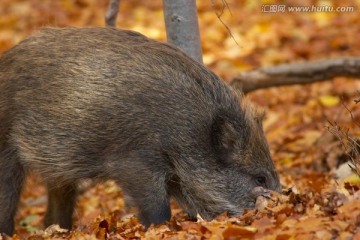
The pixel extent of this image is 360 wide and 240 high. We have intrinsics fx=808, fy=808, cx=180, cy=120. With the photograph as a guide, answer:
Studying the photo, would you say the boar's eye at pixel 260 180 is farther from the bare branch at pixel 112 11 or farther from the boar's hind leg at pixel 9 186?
the bare branch at pixel 112 11

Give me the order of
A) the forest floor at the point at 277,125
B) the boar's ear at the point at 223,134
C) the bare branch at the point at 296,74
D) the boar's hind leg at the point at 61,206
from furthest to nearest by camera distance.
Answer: the bare branch at the point at 296,74 → the boar's hind leg at the point at 61,206 → the boar's ear at the point at 223,134 → the forest floor at the point at 277,125

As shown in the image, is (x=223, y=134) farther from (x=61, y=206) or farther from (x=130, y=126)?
(x=61, y=206)

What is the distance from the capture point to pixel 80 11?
14.8 meters

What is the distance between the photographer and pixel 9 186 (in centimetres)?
→ 658

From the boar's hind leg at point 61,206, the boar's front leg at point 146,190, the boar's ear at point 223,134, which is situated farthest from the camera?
the boar's hind leg at point 61,206

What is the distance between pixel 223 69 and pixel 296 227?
782cm

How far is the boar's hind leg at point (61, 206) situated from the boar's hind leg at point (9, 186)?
19.2 inches

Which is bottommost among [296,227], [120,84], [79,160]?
[296,227]

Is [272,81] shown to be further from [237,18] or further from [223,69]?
[237,18]

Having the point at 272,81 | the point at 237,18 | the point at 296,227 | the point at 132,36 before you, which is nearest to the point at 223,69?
the point at 237,18

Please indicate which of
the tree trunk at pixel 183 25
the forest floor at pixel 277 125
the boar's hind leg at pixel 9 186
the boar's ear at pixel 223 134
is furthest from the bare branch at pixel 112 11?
the boar's ear at pixel 223 134

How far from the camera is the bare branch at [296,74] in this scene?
8.68 metres

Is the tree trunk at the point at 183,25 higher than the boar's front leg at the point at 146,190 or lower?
higher

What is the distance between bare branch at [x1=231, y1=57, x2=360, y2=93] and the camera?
28.5 feet
